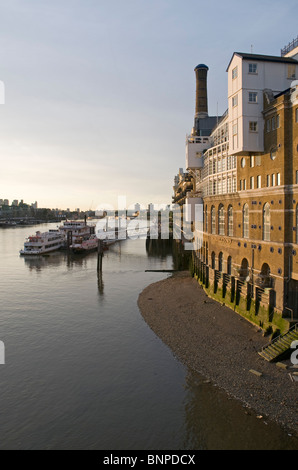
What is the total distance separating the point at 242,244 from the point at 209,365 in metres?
13.0

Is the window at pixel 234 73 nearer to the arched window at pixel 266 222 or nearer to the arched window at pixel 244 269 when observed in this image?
the arched window at pixel 266 222

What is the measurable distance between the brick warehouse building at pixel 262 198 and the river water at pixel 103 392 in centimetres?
916

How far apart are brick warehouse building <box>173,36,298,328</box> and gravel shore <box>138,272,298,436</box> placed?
2.16 m

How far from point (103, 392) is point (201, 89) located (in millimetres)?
74120

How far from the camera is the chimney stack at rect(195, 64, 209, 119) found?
254ft

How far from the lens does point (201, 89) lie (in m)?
78.4

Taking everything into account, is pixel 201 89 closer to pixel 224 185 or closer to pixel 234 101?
pixel 224 185

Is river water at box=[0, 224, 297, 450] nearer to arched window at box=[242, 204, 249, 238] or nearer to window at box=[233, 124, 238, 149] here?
arched window at box=[242, 204, 249, 238]

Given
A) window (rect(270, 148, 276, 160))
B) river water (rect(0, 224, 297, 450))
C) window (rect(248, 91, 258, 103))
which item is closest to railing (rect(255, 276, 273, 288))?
river water (rect(0, 224, 297, 450))

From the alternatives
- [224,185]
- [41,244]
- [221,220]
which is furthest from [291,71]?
[41,244]

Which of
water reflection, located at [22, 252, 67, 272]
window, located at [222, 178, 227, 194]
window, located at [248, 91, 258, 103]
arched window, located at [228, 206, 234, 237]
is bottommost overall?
water reflection, located at [22, 252, 67, 272]

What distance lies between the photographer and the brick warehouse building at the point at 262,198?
2506 cm

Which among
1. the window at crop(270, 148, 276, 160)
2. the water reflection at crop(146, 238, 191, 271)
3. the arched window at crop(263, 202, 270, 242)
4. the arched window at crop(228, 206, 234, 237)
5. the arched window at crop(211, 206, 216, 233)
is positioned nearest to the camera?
the window at crop(270, 148, 276, 160)

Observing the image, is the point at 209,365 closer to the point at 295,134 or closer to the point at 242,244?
the point at 242,244
